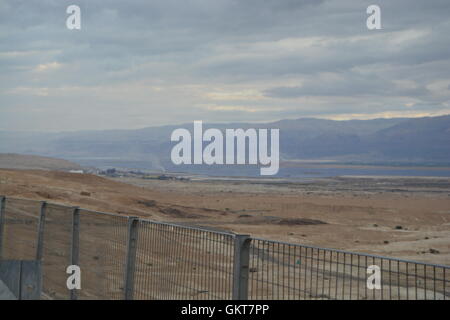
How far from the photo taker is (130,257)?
932cm

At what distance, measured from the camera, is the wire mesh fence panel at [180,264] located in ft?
25.3

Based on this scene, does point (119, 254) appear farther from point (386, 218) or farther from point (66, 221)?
point (386, 218)

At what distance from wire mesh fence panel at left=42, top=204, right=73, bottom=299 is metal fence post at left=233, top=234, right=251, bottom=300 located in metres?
5.02

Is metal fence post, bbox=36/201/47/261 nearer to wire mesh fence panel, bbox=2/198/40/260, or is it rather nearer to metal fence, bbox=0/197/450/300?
metal fence, bbox=0/197/450/300

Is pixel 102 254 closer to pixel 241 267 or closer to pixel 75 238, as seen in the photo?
pixel 75 238

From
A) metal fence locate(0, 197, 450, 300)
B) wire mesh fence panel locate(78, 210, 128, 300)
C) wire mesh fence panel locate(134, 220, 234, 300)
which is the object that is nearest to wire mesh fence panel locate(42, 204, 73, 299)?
metal fence locate(0, 197, 450, 300)

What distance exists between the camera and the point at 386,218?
5453cm

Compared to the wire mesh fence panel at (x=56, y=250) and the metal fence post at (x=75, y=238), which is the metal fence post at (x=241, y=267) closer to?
the metal fence post at (x=75, y=238)

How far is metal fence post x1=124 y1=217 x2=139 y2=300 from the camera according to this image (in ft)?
30.4

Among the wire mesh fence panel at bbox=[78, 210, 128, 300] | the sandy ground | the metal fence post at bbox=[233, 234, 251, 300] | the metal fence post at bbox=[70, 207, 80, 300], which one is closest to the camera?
the metal fence post at bbox=[233, 234, 251, 300]
